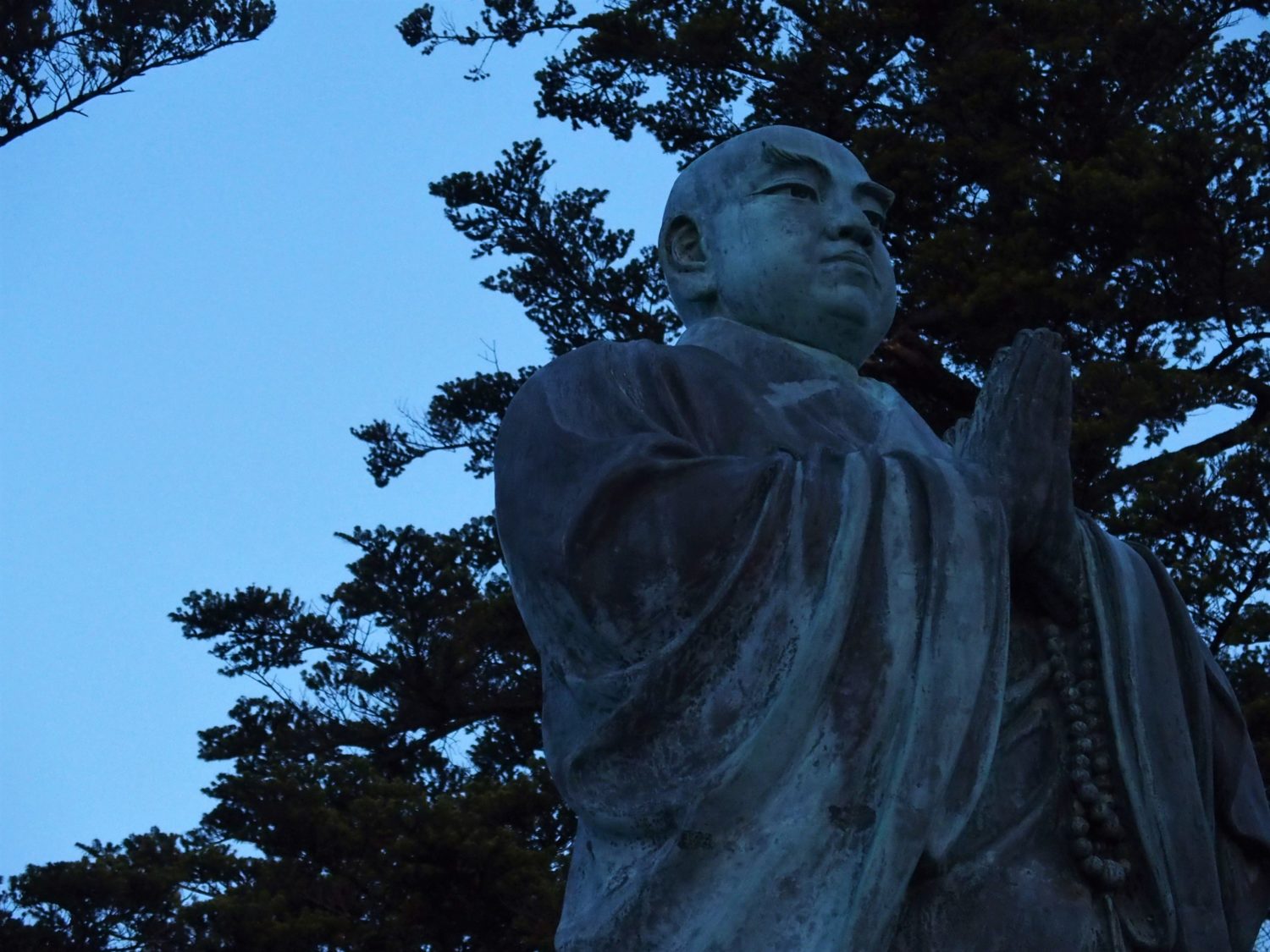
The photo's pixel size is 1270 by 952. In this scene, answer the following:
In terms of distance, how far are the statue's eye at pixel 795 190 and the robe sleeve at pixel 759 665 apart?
826 mm

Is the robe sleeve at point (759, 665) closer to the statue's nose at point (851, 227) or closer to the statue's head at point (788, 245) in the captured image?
the statue's head at point (788, 245)

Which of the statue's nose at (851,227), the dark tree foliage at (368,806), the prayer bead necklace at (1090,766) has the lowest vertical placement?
the prayer bead necklace at (1090,766)

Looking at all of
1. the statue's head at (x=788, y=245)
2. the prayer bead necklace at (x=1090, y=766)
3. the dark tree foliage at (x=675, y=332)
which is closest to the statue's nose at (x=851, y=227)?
the statue's head at (x=788, y=245)

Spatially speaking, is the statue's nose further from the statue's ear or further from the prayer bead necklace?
the prayer bead necklace

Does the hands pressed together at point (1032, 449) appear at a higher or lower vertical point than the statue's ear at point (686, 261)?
lower

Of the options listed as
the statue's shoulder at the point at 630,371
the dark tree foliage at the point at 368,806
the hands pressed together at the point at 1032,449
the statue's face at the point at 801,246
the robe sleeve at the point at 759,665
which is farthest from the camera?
the dark tree foliage at the point at 368,806

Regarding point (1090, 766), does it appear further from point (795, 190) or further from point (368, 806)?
point (368, 806)

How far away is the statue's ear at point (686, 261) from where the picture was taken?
15.1ft

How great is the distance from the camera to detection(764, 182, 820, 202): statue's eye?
454cm

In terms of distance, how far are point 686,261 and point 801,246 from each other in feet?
0.98

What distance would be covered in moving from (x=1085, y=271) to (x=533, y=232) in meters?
3.71

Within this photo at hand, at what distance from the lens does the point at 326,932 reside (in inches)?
441

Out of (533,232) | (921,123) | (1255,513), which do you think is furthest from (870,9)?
(1255,513)

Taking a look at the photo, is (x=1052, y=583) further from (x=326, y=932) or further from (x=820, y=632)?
(x=326, y=932)
